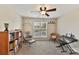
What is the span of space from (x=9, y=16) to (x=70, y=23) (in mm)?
1136

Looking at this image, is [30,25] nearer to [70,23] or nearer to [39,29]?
[39,29]

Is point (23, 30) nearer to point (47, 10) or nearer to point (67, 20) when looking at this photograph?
point (47, 10)

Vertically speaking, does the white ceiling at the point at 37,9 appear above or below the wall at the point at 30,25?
above

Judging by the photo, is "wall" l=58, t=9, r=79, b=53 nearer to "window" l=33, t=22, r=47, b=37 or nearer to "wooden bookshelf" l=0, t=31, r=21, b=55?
"window" l=33, t=22, r=47, b=37

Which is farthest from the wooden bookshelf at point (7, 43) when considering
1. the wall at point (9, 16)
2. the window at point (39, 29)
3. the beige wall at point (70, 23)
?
the beige wall at point (70, 23)

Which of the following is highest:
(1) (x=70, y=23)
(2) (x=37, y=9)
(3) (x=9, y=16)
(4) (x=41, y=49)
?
(2) (x=37, y=9)

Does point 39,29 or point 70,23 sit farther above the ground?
point 70,23

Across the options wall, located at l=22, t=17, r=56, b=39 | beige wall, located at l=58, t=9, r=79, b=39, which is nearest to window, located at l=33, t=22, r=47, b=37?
wall, located at l=22, t=17, r=56, b=39

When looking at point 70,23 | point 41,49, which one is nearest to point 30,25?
point 41,49

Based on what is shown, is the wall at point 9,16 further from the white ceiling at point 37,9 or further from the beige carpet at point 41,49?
the beige carpet at point 41,49

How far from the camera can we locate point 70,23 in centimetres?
255

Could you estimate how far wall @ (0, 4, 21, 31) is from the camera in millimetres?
2498

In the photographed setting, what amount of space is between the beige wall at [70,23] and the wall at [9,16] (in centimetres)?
80

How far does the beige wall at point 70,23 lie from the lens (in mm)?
2518
